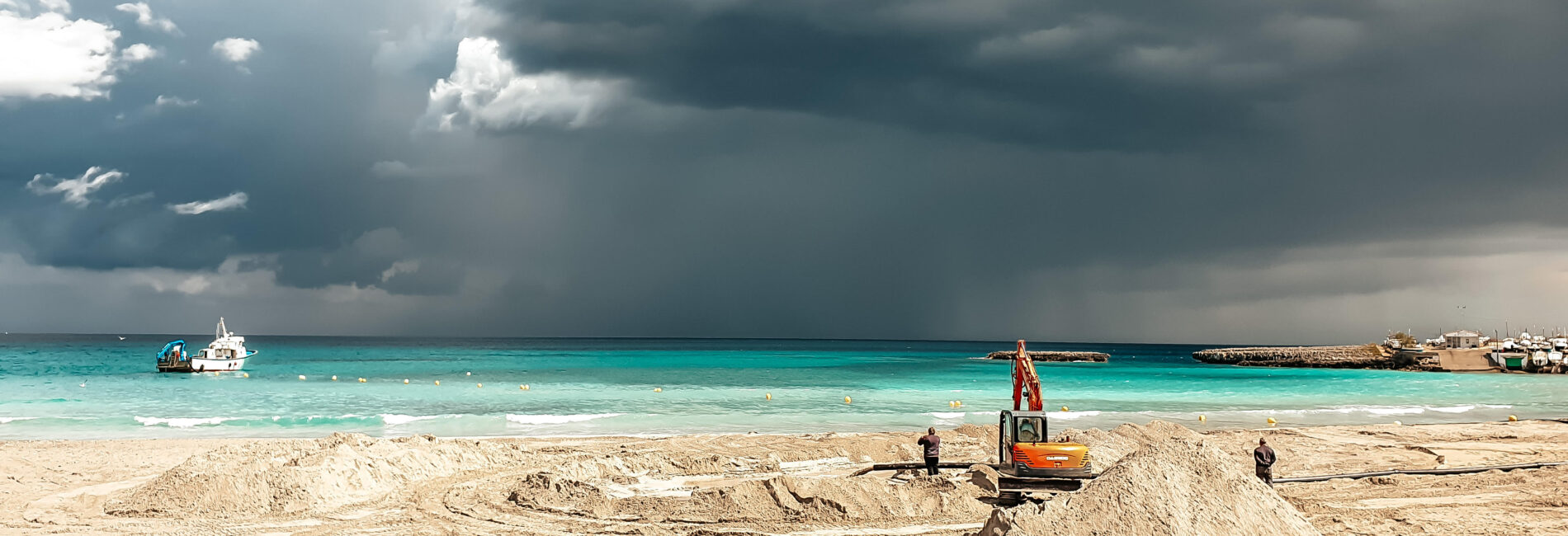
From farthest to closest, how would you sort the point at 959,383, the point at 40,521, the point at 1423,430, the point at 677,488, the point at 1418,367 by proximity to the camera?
the point at 1418,367 → the point at 959,383 → the point at 1423,430 → the point at 677,488 → the point at 40,521

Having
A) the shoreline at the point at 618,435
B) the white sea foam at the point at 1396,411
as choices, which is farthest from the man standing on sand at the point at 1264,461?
the white sea foam at the point at 1396,411

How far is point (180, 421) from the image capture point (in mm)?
32656

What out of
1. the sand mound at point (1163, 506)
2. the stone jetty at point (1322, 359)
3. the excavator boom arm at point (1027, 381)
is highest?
the excavator boom arm at point (1027, 381)

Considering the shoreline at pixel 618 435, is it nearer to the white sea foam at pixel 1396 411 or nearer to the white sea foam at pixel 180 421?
the white sea foam at pixel 1396 411

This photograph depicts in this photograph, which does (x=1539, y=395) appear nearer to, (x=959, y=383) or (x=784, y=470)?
(x=959, y=383)

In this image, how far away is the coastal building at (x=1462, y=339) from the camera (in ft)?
401

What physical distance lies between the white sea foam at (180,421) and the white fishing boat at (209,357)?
3446 centimetres

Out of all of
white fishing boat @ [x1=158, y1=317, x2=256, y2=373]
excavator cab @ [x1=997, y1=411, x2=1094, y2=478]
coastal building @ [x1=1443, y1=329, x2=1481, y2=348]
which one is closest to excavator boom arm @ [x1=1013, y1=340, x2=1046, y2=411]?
excavator cab @ [x1=997, y1=411, x2=1094, y2=478]

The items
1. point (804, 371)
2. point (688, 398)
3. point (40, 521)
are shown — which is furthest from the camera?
point (804, 371)

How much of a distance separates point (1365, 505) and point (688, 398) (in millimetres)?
34558

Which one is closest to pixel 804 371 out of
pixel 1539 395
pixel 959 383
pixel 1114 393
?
pixel 959 383

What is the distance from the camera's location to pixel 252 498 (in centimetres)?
1586

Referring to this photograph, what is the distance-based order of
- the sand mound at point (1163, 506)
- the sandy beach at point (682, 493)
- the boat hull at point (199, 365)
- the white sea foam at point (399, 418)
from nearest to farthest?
the sand mound at point (1163, 506) < the sandy beach at point (682, 493) < the white sea foam at point (399, 418) < the boat hull at point (199, 365)

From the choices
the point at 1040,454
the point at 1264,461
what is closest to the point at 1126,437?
the point at 1264,461
